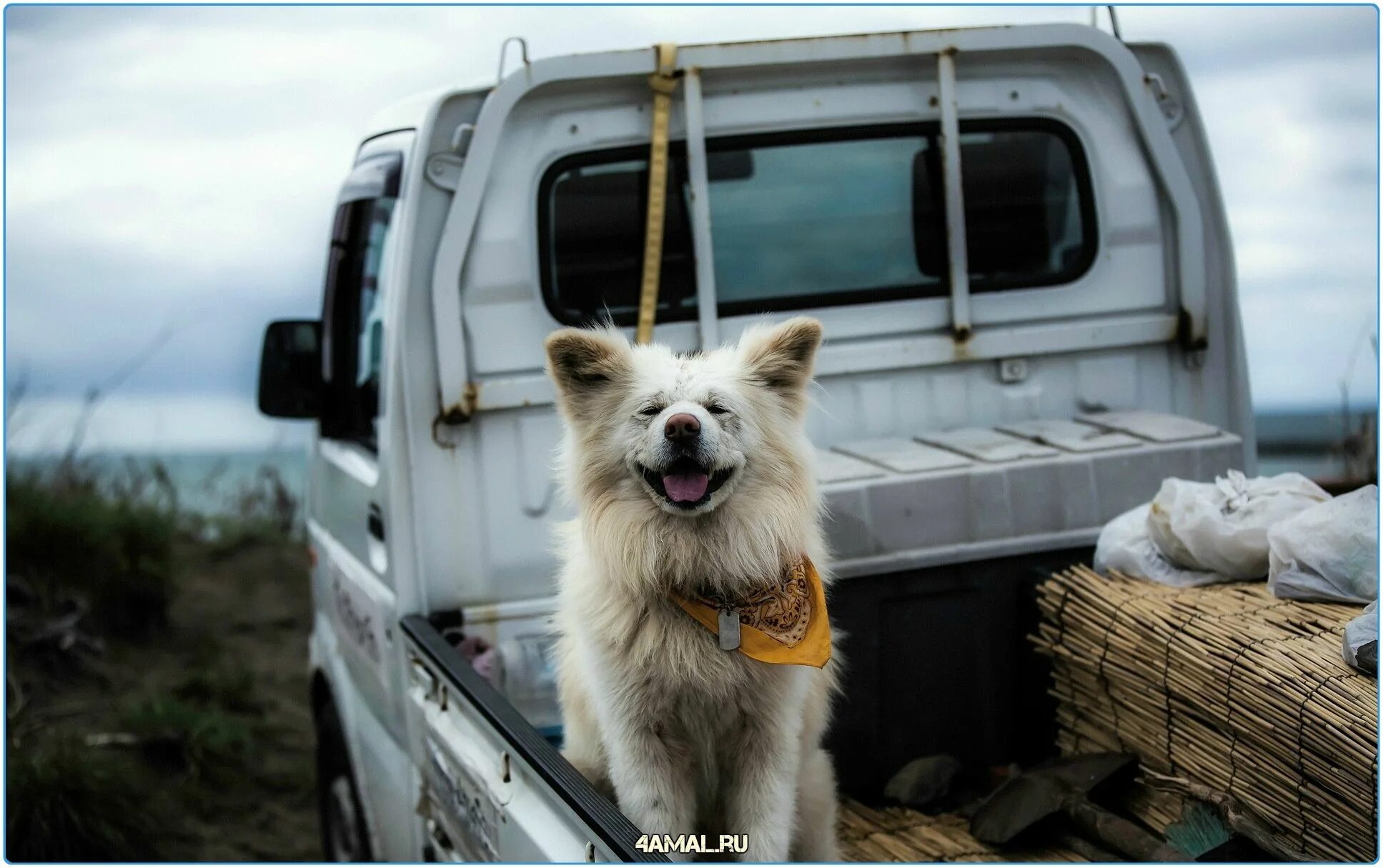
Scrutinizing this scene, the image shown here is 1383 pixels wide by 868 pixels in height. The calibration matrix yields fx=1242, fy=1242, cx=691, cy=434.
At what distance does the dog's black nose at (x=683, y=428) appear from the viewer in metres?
2.63

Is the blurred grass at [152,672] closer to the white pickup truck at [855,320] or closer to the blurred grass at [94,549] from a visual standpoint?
the blurred grass at [94,549]

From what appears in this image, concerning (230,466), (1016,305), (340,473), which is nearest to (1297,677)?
(1016,305)

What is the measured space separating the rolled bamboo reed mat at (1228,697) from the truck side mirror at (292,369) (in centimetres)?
278

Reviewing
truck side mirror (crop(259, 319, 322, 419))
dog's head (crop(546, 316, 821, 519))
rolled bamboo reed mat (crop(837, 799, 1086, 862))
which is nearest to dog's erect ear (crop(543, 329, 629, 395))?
dog's head (crop(546, 316, 821, 519))

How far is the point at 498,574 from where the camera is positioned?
12.9 ft

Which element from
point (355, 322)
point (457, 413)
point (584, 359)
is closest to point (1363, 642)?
point (584, 359)

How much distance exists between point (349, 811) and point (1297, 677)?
367 centimetres

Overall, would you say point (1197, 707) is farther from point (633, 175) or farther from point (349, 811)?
point (349, 811)

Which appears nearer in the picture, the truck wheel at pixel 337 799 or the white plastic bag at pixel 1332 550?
the white plastic bag at pixel 1332 550

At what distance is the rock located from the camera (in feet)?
11.9

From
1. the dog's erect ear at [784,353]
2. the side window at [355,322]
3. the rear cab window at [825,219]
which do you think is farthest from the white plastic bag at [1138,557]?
the side window at [355,322]

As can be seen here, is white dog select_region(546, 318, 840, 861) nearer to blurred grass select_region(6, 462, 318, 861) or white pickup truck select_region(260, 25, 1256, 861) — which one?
white pickup truck select_region(260, 25, 1256, 861)

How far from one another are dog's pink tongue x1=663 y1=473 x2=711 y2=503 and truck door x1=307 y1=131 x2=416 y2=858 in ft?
4.71

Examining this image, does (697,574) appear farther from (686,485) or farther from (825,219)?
(825,219)
